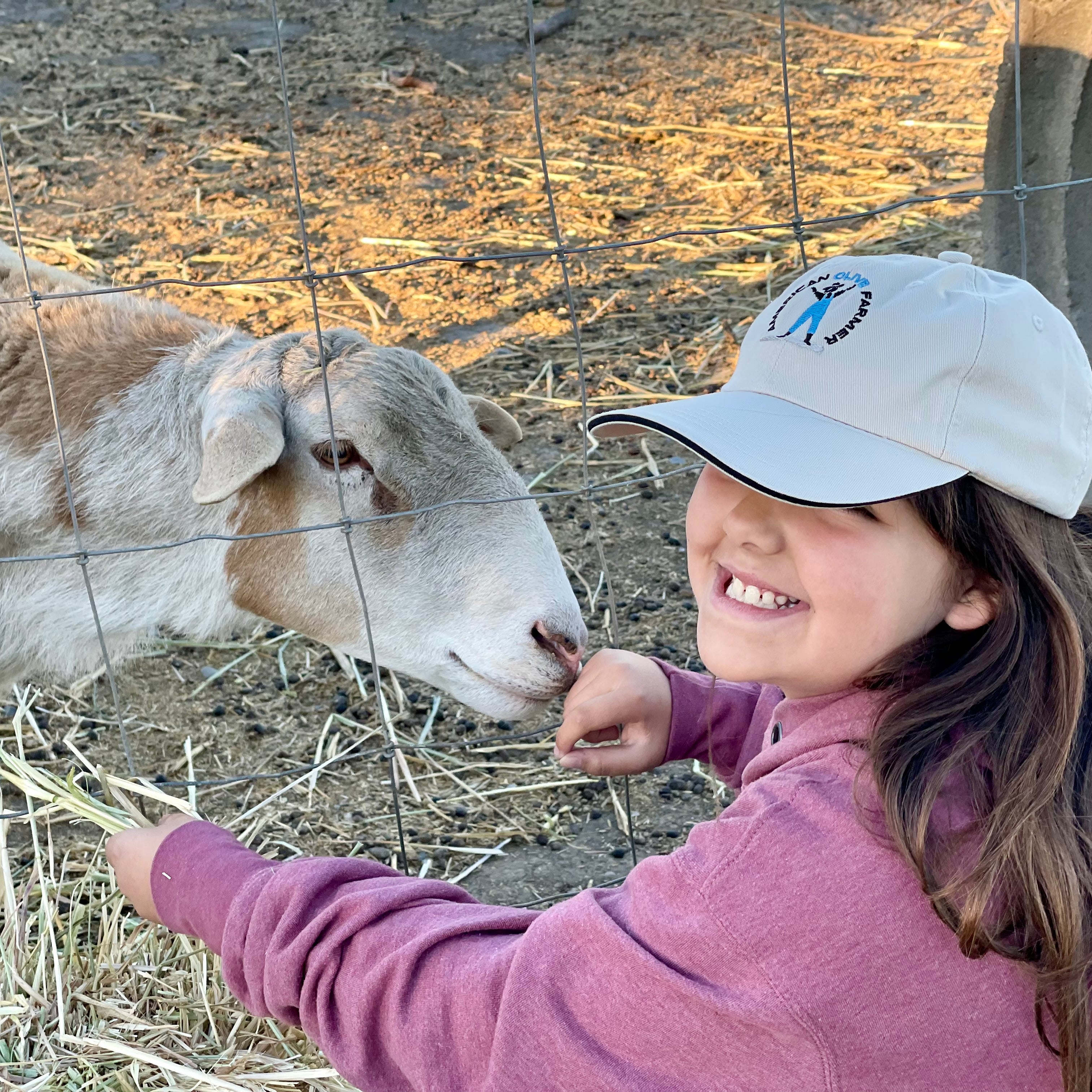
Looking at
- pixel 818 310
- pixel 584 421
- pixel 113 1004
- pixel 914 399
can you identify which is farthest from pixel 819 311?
pixel 113 1004

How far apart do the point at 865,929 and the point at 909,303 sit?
825 millimetres

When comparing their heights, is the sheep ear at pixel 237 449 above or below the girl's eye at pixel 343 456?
above

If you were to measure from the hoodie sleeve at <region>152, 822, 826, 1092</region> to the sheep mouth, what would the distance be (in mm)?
1002

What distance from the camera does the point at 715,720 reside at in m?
2.59

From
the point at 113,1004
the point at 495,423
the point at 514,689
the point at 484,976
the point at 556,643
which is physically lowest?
the point at 113,1004

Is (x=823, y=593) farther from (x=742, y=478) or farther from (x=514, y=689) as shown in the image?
(x=514, y=689)

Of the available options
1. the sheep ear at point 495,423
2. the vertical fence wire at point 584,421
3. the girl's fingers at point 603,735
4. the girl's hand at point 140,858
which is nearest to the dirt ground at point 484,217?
the vertical fence wire at point 584,421

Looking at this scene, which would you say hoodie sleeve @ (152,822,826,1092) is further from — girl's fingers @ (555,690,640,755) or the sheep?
the sheep

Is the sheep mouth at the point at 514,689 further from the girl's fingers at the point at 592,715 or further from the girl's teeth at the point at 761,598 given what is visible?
the girl's teeth at the point at 761,598

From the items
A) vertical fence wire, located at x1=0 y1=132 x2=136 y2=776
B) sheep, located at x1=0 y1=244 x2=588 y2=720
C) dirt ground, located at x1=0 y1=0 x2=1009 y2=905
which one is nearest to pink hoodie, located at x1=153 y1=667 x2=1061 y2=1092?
vertical fence wire, located at x1=0 y1=132 x2=136 y2=776

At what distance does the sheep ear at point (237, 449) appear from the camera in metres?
3.01

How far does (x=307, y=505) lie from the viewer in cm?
332

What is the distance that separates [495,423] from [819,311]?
2010 millimetres

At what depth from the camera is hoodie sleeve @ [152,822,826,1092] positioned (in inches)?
63.7
